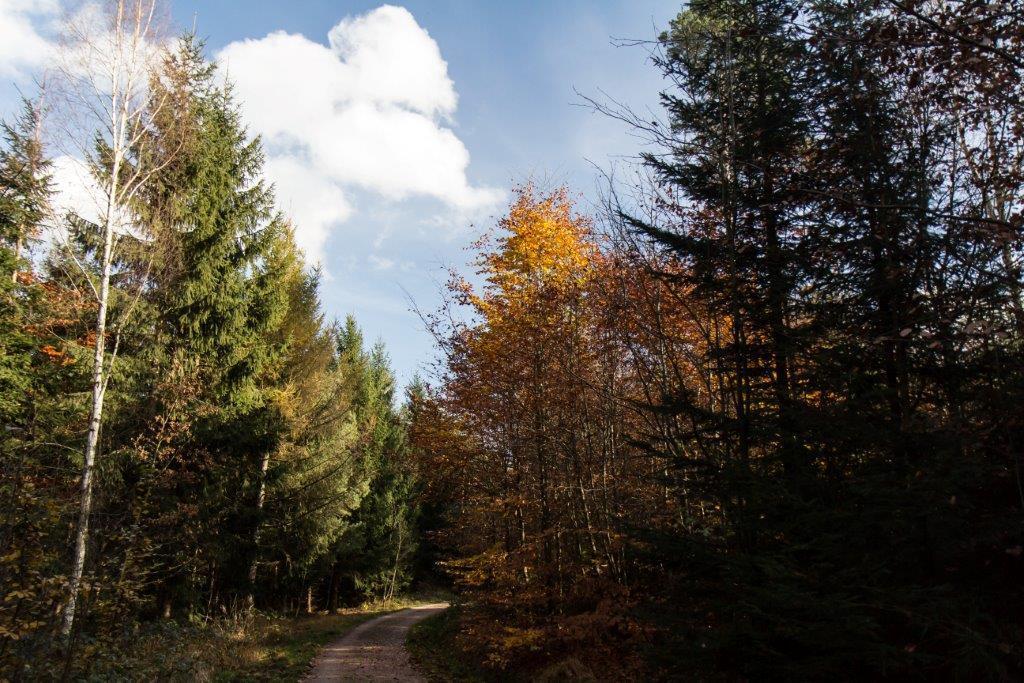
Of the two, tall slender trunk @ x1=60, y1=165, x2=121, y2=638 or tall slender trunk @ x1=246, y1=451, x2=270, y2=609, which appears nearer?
tall slender trunk @ x1=60, y1=165, x2=121, y2=638

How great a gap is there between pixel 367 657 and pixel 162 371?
8.62 m

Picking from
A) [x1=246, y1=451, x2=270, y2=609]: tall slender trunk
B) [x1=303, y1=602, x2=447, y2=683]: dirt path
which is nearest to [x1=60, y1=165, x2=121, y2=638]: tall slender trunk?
[x1=303, y1=602, x2=447, y2=683]: dirt path

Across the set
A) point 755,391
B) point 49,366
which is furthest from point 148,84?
point 755,391

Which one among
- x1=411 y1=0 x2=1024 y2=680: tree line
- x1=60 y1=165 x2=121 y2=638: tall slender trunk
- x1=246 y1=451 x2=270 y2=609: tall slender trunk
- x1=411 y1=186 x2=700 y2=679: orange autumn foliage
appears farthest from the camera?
x1=246 y1=451 x2=270 y2=609: tall slender trunk

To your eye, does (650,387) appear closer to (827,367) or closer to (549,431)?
(549,431)

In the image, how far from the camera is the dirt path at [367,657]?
11.2 metres

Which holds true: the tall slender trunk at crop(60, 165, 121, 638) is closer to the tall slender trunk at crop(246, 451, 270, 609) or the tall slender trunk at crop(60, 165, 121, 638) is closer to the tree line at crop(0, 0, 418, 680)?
the tree line at crop(0, 0, 418, 680)

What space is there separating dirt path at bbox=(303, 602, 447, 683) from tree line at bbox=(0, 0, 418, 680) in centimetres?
334

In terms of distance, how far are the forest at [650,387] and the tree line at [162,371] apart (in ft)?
0.35

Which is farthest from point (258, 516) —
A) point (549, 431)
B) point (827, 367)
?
point (827, 367)

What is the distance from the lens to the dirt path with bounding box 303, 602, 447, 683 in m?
11.2

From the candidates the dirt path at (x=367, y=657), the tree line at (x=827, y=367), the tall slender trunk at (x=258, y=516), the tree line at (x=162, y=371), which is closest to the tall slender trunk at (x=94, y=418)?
the tree line at (x=162, y=371)

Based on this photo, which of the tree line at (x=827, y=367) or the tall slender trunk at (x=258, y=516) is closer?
the tree line at (x=827, y=367)

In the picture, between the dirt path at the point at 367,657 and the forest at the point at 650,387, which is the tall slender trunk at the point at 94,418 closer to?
the forest at the point at 650,387
